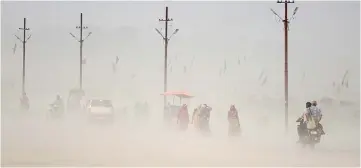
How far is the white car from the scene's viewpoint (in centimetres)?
1095

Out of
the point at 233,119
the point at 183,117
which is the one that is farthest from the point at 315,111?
the point at 183,117

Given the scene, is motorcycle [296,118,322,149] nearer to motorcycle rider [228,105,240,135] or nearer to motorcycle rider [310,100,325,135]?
motorcycle rider [310,100,325,135]

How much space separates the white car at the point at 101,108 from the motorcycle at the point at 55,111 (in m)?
0.40

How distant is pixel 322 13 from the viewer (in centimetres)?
1098

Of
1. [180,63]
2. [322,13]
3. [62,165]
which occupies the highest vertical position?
[322,13]

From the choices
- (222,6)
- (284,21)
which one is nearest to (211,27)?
(222,6)

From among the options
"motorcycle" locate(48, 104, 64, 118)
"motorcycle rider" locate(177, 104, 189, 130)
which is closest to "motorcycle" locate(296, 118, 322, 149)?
"motorcycle rider" locate(177, 104, 189, 130)

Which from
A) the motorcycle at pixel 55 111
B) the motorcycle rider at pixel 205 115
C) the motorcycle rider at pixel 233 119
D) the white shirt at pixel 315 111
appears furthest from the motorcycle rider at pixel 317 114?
the motorcycle at pixel 55 111

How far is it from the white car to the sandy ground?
5.4 inches

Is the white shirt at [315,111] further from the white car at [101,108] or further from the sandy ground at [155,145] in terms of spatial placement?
the white car at [101,108]

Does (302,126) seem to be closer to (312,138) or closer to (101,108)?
(312,138)

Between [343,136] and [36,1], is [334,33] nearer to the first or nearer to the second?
[343,136]

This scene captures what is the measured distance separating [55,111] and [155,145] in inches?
58.6

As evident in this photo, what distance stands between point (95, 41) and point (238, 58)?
197 centimetres
